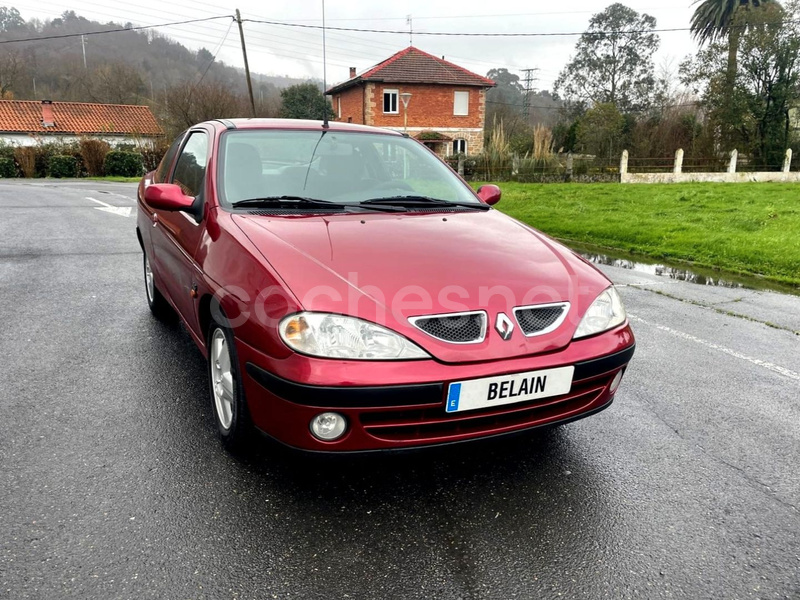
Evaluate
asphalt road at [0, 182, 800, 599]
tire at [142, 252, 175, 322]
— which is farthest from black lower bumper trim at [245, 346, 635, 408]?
tire at [142, 252, 175, 322]

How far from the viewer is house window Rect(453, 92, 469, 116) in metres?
40.1

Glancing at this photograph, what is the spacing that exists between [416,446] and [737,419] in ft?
6.70

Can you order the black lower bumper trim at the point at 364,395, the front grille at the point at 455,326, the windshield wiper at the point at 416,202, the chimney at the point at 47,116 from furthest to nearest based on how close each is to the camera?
the chimney at the point at 47,116
the windshield wiper at the point at 416,202
the front grille at the point at 455,326
the black lower bumper trim at the point at 364,395

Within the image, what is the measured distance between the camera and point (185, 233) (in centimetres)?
326

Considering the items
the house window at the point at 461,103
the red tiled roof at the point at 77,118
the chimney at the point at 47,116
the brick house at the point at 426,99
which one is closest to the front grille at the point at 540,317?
the brick house at the point at 426,99

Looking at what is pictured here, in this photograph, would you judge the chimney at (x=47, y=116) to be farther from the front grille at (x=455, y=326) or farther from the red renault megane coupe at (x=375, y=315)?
the front grille at (x=455, y=326)

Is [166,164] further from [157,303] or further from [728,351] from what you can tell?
[728,351]

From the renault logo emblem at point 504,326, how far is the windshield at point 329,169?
130cm

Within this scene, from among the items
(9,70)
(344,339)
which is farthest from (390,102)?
(344,339)

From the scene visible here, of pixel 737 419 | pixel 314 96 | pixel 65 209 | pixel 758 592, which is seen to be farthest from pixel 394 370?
pixel 314 96

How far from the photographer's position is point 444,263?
2494 mm

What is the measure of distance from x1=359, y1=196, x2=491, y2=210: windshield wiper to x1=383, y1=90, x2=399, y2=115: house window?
37.9 m

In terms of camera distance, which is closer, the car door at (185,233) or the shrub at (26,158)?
the car door at (185,233)

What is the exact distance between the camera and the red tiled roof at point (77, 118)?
40.6m
